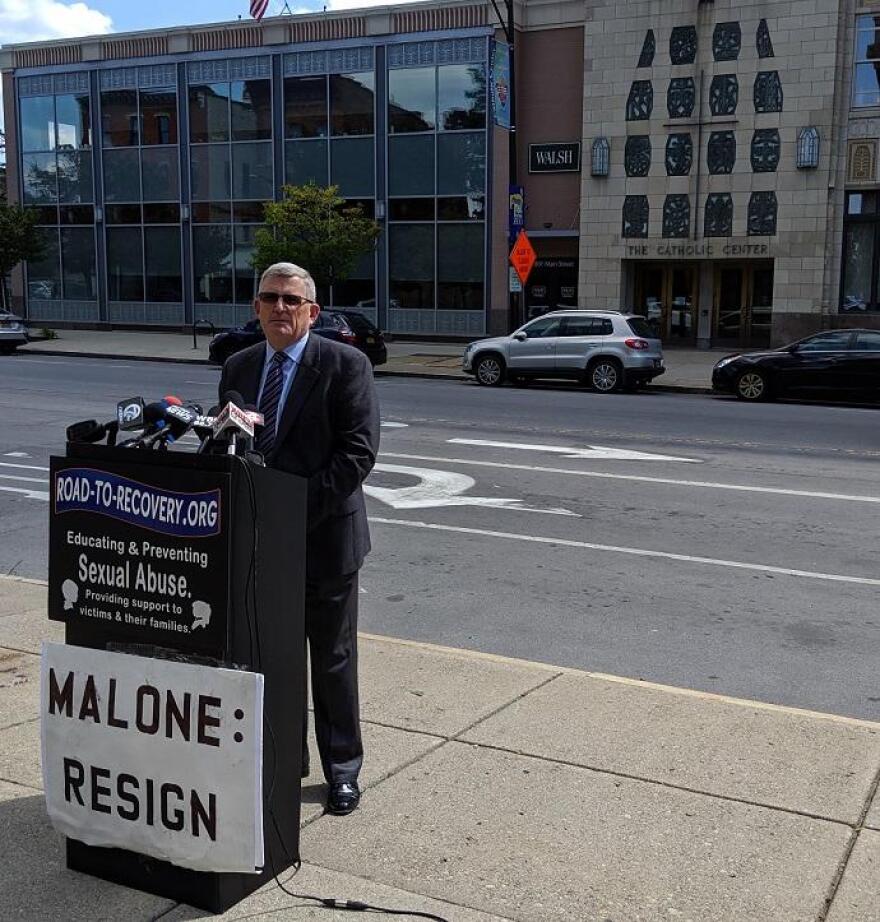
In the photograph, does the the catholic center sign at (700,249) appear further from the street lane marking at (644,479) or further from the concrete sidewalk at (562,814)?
the concrete sidewalk at (562,814)

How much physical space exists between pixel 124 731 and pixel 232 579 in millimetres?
581

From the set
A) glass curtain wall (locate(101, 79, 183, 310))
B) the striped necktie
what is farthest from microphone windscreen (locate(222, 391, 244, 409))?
glass curtain wall (locate(101, 79, 183, 310))

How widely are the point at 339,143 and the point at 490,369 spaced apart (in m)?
13.9

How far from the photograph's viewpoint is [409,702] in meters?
4.97

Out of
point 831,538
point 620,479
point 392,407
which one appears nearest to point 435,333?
point 392,407

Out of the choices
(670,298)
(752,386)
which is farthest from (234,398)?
(670,298)

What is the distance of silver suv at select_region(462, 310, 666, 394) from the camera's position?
67.7 ft

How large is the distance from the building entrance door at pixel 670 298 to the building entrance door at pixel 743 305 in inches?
25.0

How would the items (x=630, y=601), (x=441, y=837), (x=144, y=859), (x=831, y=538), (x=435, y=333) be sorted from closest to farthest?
(x=144, y=859) < (x=441, y=837) < (x=630, y=601) < (x=831, y=538) < (x=435, y=333)

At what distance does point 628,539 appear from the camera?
860 cm

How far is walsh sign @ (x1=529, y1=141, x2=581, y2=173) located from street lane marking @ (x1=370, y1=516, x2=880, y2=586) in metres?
23.1

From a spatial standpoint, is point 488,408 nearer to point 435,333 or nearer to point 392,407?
point 392,407

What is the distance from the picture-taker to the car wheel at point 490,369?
2158 centimetres

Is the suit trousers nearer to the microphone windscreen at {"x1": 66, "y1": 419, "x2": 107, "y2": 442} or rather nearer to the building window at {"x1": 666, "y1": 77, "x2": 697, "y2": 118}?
the microphone windscreen at {"x1": 66, "y1": 419, "x2": 107, "y2": 442}
